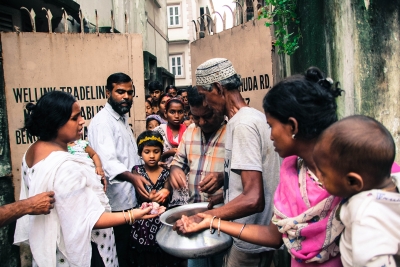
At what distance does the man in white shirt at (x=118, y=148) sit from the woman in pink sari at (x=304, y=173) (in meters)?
1.80

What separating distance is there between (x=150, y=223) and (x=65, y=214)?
1328 millimetres

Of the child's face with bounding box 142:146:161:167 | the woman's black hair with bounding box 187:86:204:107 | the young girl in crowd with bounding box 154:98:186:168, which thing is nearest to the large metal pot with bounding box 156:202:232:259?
the woman's black hair with bounding box 187:86:204:107

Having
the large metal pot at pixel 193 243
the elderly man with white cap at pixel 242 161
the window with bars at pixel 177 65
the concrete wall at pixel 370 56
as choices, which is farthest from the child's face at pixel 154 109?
the window with bars at pixel 177 65

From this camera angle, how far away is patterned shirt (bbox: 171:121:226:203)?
2633mm

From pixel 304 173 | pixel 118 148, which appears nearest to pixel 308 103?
pixel 304 173

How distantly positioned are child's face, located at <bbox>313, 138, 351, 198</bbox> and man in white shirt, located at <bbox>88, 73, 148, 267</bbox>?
2.06 metres

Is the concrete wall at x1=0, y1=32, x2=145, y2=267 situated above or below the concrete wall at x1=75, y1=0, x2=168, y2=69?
below

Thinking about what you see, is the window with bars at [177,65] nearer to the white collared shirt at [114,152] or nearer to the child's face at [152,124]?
the child's face at [152,124]

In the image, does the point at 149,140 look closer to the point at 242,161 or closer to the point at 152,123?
the point at 242,161

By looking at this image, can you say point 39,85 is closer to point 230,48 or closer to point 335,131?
point 230,48

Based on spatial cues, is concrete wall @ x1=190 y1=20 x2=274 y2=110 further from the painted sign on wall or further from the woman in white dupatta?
the woman in white dupatta

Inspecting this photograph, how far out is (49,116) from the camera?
2080 mm

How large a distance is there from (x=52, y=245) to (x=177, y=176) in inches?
39.7

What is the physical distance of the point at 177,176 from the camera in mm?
2699
